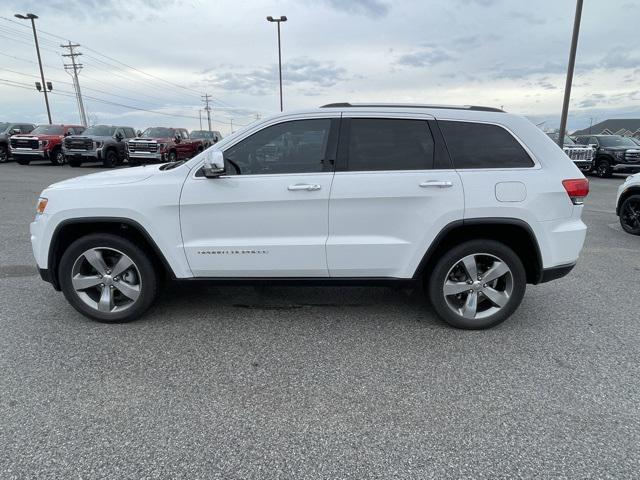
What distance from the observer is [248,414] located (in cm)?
262

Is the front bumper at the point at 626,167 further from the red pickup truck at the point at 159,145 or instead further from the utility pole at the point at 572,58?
the red pickup truck at the point at 159,145

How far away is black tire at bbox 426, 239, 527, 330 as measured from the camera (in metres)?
3.60

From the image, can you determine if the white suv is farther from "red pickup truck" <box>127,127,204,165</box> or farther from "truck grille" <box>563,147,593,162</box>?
"red pickup truck" <box>127,127,204,165</box>

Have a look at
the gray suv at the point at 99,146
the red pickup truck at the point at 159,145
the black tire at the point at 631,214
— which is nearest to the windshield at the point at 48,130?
the gray suv at the point at 99,146

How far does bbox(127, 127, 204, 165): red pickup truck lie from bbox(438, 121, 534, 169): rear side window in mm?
18060

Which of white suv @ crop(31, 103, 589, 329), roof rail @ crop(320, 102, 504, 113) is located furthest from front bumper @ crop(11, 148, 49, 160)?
roof rail @ crop(320, 102, 504, 113)

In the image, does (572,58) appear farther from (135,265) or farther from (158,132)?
(158,132)

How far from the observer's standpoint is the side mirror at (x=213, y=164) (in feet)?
10.8

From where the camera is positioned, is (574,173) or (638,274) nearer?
(574,173)

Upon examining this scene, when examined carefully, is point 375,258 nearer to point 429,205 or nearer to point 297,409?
point 429,205

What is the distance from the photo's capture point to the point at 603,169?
18531 millimetres

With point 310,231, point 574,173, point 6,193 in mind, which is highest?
point 574,173

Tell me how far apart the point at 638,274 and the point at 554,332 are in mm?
2506

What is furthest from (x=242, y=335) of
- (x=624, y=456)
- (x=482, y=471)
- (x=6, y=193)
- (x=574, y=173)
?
(x=6, y=193)
